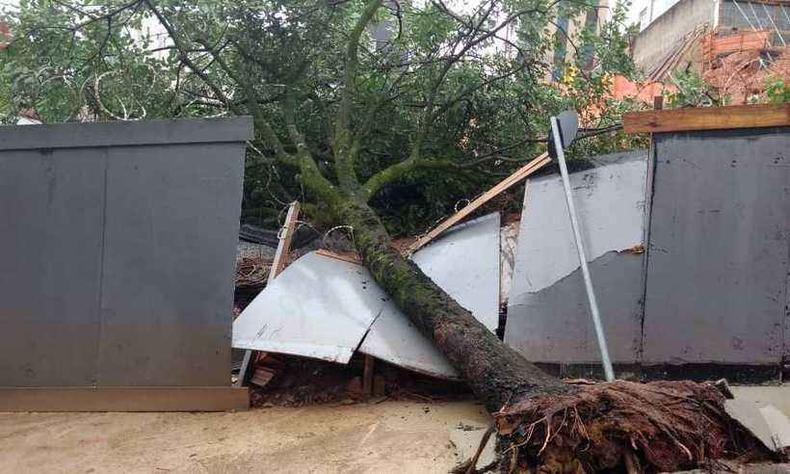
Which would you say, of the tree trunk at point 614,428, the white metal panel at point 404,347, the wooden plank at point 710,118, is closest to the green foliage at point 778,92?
the wooden plank at point 710,118

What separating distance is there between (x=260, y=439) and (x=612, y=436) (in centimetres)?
215

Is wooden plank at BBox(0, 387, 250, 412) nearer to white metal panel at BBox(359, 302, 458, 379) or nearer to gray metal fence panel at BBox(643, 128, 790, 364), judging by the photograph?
white metal panel at BBox(359, 302, 458, 379)

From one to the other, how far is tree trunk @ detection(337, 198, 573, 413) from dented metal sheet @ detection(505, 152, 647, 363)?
61 centimetres

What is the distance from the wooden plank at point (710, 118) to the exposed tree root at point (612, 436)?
7.60 feet

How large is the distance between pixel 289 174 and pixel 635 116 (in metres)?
4.12

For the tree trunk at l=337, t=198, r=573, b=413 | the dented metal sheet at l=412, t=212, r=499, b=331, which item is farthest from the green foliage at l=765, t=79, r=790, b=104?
the tree trunk at l=337, t=198, r=573, b=413

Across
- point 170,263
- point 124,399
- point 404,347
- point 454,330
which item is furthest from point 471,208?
point 124,399

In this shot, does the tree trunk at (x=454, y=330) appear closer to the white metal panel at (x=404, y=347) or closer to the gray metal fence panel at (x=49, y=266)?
the white metal panel at (x=404, y=347)

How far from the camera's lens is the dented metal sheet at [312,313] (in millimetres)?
4672

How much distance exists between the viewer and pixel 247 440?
407 cm

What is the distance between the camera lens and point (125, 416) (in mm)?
4590

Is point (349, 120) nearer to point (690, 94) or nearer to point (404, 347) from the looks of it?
point (404, 347)

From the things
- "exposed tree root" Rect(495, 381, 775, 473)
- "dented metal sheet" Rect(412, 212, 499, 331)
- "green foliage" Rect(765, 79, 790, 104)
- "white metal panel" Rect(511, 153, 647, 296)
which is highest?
"green foliage" Rect(765, 79, 790, 104)

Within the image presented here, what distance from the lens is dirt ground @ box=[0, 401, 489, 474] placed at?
3.72 meters
